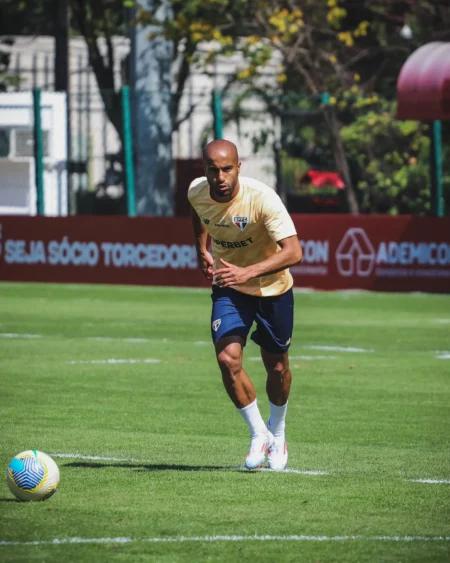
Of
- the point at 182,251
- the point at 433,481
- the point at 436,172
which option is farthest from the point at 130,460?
the point at 436,172

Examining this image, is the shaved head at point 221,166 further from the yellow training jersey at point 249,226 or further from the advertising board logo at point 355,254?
the advertising board logo at point 355,254

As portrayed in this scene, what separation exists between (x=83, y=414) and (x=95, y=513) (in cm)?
393

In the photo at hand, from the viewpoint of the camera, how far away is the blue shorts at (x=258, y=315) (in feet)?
29.2

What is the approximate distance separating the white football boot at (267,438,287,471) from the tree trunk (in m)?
17.4

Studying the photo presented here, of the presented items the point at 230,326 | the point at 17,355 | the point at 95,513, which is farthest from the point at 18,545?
the point at 17,355

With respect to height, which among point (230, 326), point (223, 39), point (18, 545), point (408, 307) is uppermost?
point (223, 39)

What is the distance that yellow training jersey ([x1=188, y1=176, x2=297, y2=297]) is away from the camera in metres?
8.72

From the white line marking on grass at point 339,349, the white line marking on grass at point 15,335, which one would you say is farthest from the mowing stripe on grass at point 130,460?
the white line marking on grass at point 15,335

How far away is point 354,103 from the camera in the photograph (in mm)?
26453

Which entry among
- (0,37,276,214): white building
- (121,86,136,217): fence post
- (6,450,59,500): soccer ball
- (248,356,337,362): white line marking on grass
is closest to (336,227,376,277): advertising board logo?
(0,37,276,214): white building

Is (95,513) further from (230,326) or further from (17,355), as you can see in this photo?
(17,355)

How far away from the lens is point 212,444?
9.86m

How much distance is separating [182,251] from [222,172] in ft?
55.0

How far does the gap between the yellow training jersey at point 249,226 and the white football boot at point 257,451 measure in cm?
90
